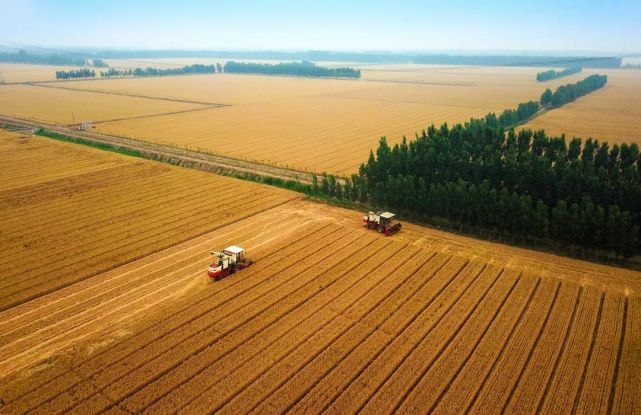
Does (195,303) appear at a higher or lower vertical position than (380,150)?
lower

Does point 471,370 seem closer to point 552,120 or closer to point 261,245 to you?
point 261,245

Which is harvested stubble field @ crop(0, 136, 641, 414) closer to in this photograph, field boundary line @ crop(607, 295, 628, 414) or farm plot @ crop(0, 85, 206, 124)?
field boundary line @ crop(607, 295, 628, 414)

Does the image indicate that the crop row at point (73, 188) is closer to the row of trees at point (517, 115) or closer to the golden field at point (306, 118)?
the golden field at point (306, 118)

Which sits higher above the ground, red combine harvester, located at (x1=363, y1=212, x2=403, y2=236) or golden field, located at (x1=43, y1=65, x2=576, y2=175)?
golden field, located at (x1=43, y1=65, x2=576, y2=175)

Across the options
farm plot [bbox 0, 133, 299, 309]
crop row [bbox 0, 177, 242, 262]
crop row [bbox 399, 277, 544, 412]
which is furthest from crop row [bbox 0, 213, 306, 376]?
crop row [bbox 399, 277, 544, 412]

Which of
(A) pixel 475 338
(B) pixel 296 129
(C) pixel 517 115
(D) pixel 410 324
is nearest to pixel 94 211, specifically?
(D) pixel 410 324

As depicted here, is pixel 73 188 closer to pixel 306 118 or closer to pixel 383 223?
pixel 383 223

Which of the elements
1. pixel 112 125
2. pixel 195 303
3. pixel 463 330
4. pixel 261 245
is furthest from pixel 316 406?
pixel 112 125
